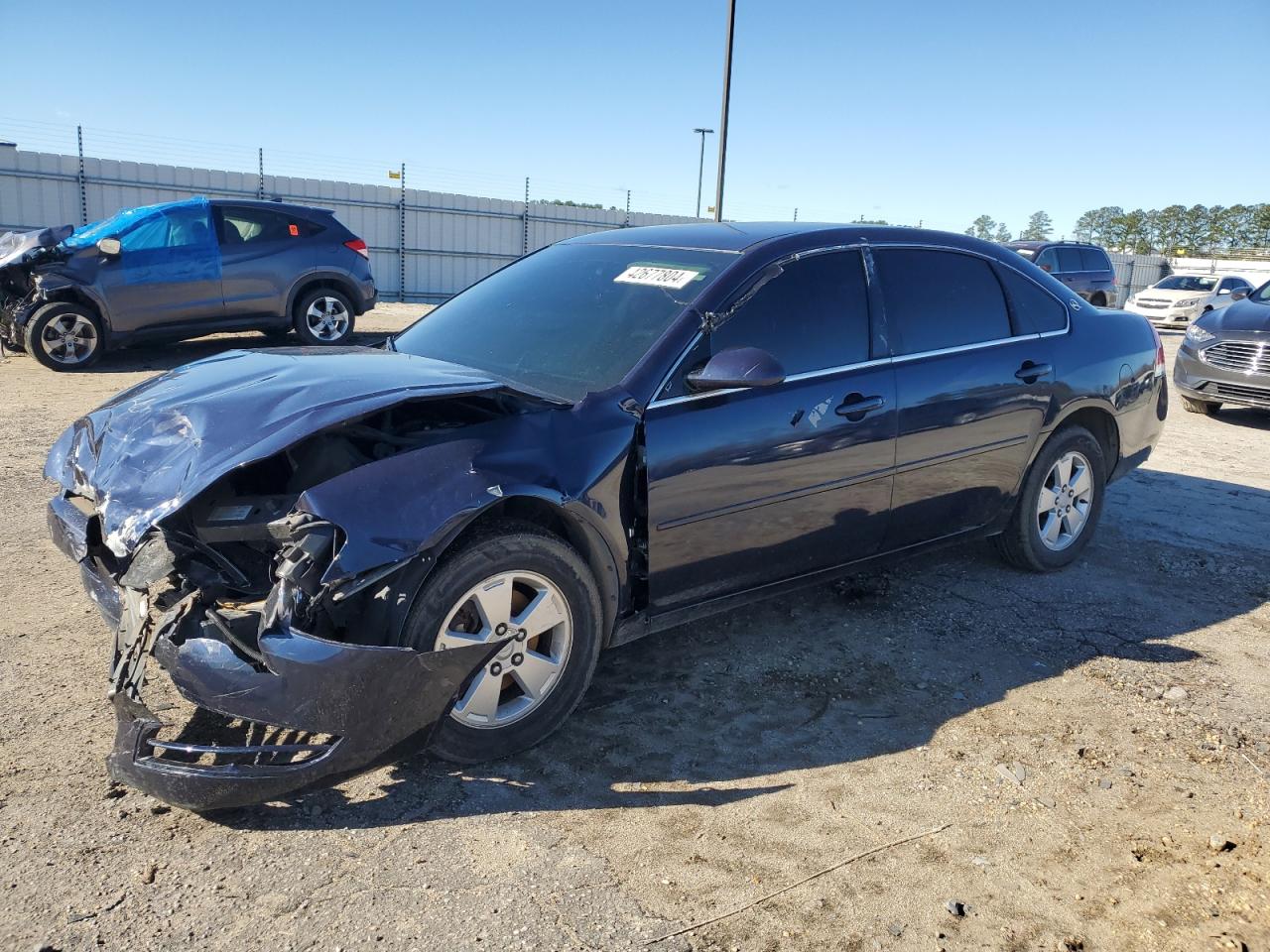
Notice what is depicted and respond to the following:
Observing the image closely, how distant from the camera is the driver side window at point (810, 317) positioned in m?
3.79

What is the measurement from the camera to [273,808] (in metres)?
2.89

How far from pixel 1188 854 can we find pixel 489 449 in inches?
93.6

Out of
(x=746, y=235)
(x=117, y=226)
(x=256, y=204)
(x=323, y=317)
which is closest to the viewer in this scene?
(x=746, y=235)

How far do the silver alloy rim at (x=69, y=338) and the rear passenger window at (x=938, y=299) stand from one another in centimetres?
893

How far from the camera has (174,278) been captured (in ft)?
34.5

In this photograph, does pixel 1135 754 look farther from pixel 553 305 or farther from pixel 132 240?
pixel 132 240

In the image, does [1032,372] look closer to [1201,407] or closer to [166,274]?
[1201,407]


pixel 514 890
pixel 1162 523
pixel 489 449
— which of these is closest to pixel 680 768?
pixel 514 890

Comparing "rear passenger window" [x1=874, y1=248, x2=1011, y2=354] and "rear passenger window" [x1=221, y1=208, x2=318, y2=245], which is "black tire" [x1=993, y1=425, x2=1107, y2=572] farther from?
"rear passenger window" [x1=221, y1=208, x2=318, y2=245]

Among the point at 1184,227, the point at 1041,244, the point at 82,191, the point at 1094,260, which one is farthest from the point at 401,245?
the point at 1184,227

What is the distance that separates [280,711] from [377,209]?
20556 mm

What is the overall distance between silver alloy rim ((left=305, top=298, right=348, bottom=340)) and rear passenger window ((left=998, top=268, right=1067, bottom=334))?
8.82m

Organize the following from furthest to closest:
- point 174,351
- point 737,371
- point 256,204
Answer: point 174,351 → point 256,204 → point 737,371

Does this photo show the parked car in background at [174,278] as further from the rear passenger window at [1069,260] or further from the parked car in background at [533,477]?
the rear passenger window at [1069,260]
